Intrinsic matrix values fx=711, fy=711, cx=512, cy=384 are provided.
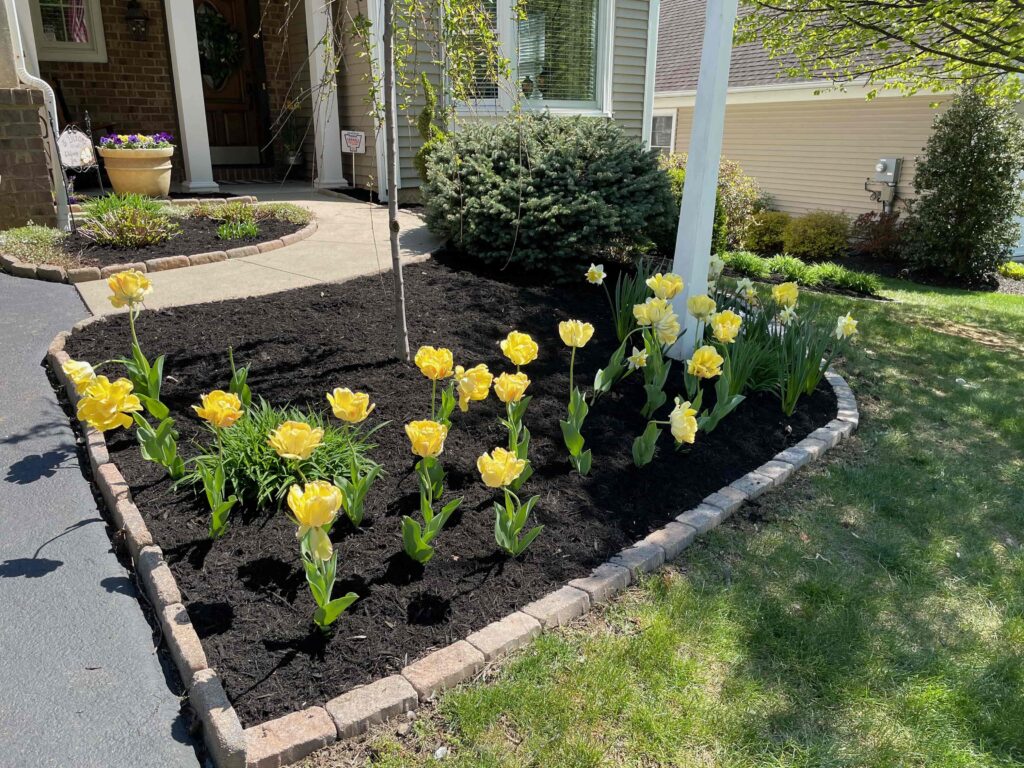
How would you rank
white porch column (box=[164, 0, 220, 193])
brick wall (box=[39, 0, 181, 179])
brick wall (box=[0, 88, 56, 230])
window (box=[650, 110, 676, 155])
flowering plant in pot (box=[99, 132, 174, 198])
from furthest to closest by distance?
window (box=[650, 110, 676, 155]), brick wall (box=[39, 0, 181, 179]), white porch column (box=[164, 0, 220, 193]), flowering plant in pot (box=[99, 132, 174, 198]), brick wall (box=[0, 88, 56, 230])

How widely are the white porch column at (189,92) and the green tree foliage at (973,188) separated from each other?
1085 centimetres

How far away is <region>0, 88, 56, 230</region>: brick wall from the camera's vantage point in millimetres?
6375

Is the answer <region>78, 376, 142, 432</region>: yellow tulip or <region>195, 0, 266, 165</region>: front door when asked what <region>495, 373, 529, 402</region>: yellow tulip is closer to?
<region>78, 376, 142, 432</region>: yellow tulip

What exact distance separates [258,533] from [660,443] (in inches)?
79.7

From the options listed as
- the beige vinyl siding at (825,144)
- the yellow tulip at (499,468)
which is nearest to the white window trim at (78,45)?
the yellow tulip at (499,468)

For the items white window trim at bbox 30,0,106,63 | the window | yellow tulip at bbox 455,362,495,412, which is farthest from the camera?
the window

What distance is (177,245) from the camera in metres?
6.14

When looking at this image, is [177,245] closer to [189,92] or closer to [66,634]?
[189,92]

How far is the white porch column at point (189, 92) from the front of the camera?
8.51 m

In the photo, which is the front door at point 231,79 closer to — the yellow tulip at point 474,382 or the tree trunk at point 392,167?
the tree trunk at point 392,167

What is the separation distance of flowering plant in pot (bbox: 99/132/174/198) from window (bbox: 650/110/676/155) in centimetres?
1395

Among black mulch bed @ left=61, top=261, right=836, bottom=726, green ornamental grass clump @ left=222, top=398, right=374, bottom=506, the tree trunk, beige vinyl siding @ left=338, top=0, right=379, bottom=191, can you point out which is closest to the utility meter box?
beige vinyl siding @ left=338, top=0, right=379, bottom=191

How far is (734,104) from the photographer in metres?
16.9

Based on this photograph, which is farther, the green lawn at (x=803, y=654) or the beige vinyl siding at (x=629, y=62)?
the beige vinyl siding at (x=629, y=62)
